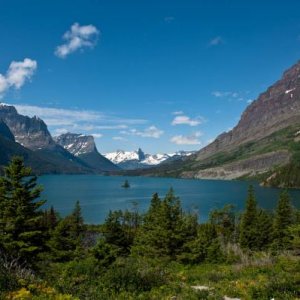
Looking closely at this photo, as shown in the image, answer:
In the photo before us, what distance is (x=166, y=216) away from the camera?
4762cm

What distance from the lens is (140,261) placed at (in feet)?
108

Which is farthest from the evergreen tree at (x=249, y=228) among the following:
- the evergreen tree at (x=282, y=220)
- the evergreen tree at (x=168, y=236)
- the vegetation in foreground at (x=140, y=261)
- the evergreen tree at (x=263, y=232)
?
the evergreen tree at (x=168, y=236)

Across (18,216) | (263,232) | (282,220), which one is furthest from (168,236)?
(282,220)

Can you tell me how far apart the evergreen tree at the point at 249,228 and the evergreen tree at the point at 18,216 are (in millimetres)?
45554

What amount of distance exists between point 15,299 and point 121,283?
262 inches

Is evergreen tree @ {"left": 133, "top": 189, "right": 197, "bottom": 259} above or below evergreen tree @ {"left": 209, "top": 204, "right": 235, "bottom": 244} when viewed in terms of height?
above

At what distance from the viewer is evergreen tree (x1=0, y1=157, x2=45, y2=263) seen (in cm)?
3653

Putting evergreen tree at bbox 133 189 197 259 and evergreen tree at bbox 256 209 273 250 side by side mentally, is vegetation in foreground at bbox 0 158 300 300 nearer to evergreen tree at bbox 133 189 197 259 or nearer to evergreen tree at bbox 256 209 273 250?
evergreen tree at bbox 256 209 273 250

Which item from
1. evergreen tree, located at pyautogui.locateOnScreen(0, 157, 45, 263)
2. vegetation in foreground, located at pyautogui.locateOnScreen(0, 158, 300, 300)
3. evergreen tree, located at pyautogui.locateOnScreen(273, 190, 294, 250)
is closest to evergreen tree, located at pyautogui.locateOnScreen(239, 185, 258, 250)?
vegetation in foreground, located at pyautogui.locateOnScreen(0, 158, 300, 300)

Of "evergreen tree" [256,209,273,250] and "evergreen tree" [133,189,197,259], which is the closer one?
"evergreen tree" [133,189,197,259]

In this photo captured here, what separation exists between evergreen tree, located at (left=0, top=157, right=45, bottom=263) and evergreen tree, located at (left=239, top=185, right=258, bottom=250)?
45.6m

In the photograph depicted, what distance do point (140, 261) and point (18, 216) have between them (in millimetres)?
12637

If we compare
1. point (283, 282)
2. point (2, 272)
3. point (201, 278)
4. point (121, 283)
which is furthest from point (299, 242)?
point (2, 272)

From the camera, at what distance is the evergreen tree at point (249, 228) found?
74438 millimetres
